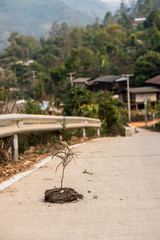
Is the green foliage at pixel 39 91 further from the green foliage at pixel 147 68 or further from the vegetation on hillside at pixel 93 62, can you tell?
the green foliage at pixel 147 68

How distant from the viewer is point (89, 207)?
14.4 ft

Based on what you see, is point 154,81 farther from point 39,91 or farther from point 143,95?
point 39,91

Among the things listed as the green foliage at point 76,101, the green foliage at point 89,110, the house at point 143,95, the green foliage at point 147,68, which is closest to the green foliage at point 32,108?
the green foliage at point 76,101

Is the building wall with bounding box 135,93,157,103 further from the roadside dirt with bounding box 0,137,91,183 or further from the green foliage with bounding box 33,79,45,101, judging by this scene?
the roadside dirt with bounding box 0,137,91,183

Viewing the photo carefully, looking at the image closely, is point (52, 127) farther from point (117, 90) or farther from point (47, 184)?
point (117, 90)

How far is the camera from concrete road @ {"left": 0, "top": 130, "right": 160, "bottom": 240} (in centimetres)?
357

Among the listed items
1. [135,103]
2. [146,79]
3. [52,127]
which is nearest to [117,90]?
[146,79]

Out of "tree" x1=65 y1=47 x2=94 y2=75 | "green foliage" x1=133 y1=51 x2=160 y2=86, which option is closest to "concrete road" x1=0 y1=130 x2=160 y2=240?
"green foliage" x1=133 y1=51 x2=160 y2=86

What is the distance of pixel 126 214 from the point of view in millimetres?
4086

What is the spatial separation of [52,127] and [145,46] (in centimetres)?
8498

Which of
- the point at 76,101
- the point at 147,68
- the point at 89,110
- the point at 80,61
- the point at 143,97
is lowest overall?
the point at 89,110

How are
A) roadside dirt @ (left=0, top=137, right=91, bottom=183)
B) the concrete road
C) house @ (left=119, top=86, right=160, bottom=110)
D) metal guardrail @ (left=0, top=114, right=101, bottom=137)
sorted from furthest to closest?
house @ (left=119, top=86, right=160, bottom=110)
metal guardrail @ (left=0, top=114, right=101, bottom=137)
roadside dirt @ (left=0, top=137, right=91, bottom=183)
the concrete road

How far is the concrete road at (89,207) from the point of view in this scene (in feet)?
11.7

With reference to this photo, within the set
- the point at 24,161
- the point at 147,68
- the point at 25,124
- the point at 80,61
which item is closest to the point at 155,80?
the point at 147,68
